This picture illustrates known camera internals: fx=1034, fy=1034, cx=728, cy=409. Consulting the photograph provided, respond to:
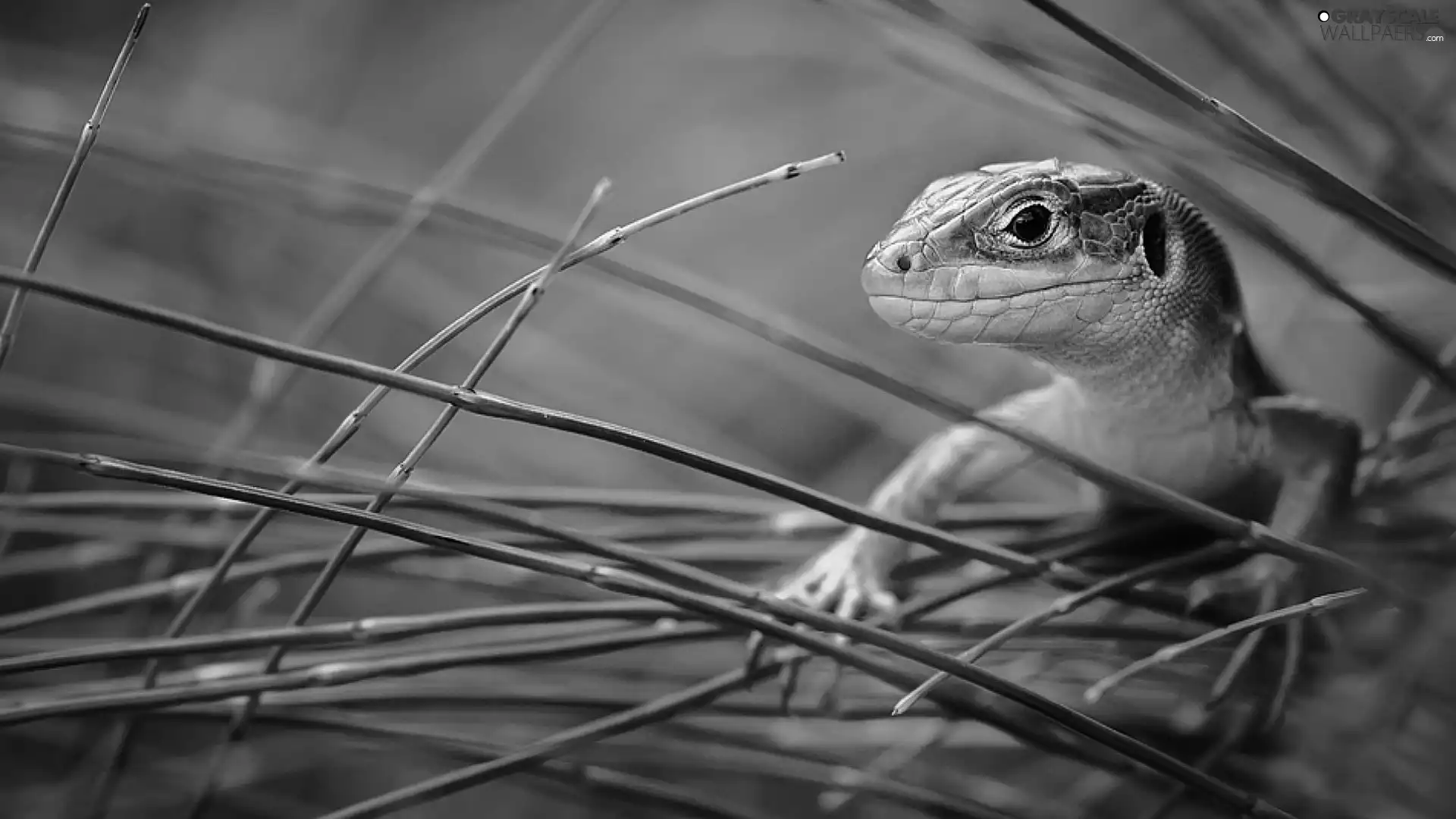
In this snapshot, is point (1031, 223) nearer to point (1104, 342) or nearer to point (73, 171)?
point (1104, 342)

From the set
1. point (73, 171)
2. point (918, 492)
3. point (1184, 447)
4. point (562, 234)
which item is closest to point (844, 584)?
point (918, 492)

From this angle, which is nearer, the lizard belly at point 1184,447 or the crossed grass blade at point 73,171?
the crossed grass blade at point 73,171

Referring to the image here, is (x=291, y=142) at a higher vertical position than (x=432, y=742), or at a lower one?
higher

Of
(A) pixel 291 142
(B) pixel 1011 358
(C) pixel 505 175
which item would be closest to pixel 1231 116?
(B) pixel 1011 358

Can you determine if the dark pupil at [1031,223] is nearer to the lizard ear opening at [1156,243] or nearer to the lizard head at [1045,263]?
the lizard head at [1045,263]

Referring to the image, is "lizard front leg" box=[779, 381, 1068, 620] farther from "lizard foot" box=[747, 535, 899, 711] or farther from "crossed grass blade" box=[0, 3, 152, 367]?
"crossed grass blade" box=[0, 3, 152, 367]

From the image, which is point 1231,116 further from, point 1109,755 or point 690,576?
point 1109,755

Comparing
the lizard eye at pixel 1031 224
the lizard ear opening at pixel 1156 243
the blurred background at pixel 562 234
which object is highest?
the blurred background at pixel 562 234

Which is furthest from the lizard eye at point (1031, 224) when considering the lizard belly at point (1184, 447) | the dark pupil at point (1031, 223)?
the lizard belly at point (1184, 447)
